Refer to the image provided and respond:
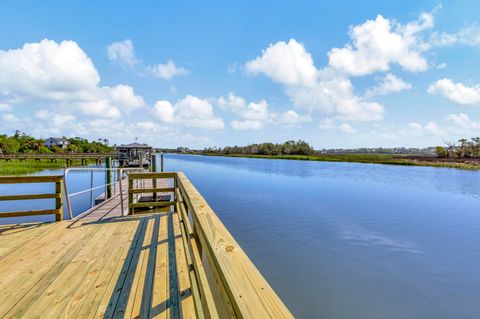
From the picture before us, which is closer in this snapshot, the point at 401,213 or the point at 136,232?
the point at 136,232

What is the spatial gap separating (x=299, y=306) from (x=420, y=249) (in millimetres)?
5233

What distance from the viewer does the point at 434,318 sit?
445 cm

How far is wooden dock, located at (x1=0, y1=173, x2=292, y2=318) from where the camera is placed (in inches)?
34.9

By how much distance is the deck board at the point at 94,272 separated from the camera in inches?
77.5

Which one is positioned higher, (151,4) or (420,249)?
(151,4)

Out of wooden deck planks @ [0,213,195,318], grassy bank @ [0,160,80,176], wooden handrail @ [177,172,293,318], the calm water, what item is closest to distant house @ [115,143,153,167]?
grassy bank @ [0,160,80,176]

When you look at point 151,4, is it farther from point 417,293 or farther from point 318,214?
point 417,293

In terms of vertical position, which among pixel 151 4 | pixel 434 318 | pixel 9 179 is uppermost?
pixel 151 4

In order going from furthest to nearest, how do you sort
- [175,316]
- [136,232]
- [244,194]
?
[244,194] → [136,232] → [175,316]

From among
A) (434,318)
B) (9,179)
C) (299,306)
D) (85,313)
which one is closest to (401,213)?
(434,318)

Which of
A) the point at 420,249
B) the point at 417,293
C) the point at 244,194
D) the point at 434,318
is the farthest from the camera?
the point at 244,194

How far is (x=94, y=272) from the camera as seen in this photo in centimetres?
255

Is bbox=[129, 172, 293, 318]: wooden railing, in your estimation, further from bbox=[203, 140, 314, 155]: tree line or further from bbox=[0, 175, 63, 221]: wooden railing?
bbox=[203, 140, 314, 155]: tree line

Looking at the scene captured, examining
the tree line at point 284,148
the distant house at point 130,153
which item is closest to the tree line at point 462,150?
the tree line at point 284,148
